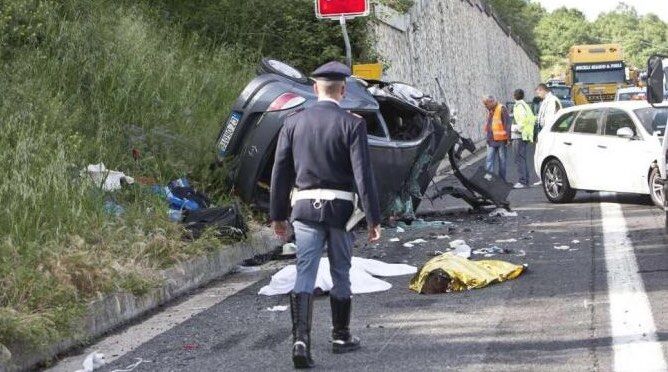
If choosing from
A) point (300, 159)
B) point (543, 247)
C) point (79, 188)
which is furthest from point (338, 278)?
point (543, 247)

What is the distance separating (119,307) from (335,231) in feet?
7.80

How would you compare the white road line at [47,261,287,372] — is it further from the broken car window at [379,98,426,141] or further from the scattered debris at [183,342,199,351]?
the broken car window at [379,98,426,141]

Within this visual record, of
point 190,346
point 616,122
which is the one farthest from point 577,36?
point 190,346

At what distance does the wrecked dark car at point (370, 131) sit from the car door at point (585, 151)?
3120 millimetres

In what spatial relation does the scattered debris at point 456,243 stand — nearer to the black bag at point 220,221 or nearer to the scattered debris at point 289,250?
the scattered debris at point 289,250

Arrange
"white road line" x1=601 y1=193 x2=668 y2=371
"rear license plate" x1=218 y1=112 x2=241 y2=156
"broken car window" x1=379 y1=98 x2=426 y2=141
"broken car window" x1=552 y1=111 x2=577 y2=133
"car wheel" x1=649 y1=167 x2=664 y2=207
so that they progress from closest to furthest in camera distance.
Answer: "white road line" x1=601 y1=193 x2=668 y2=371, "rear license plate" x1=218 y1=112 x2=241 y2=156, "broken car window" x1=379 y1=98 x2=426 y2=141, "car wheel" x1=649 y1=167 x2=664 y2=207, "broken car window" x1=552 y1=111 x2=577 y2=133

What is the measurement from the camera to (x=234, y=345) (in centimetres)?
750

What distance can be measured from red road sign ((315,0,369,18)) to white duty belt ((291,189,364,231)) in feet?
30.6

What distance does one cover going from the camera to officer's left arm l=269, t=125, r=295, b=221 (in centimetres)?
702

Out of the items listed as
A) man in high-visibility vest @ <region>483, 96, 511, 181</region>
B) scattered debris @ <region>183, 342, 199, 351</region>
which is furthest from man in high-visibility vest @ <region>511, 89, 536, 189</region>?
scattered debris @ <region>183, 342, 199, 351</region>

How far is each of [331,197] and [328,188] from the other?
A: 0.07 m

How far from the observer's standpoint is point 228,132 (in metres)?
12.6

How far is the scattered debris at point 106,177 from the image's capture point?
11.4 m

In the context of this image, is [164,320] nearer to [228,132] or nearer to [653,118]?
[228,132]
